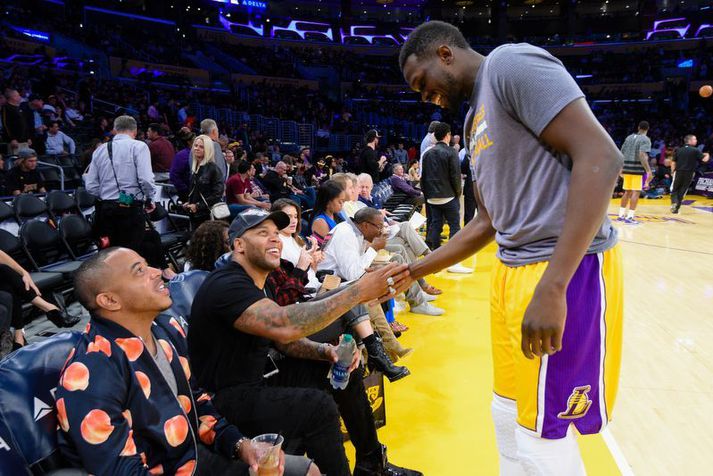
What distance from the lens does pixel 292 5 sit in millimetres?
35375

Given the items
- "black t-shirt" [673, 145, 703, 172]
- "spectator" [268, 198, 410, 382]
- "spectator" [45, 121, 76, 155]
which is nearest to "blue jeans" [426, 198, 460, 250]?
"spectator" [268, 198, 410, 382]

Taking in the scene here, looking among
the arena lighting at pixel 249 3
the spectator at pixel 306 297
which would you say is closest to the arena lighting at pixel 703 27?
the arena lighting at pixel 249 3

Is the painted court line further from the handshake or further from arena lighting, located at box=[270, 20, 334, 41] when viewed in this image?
arena lighting, located at box=[270, 20, 334, 41]

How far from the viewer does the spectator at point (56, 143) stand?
848 cm

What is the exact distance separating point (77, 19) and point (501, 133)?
26.2m

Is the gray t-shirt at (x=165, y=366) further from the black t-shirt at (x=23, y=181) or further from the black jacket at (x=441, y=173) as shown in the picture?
the black t-shirt at (x=23, y=181)

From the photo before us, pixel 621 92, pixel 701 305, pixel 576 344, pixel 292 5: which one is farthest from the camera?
pixel 292 5

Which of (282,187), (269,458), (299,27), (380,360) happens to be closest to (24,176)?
(282,187)

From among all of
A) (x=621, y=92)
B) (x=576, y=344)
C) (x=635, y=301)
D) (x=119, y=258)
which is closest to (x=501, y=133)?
(x=576, y=344)

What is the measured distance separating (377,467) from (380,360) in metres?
0.77

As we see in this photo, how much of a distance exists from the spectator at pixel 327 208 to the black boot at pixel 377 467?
2246 mm

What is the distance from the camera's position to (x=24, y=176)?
6.09m

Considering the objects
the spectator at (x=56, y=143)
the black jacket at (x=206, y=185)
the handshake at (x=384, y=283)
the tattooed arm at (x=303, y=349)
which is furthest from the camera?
the spectator at (x=56, y=143)

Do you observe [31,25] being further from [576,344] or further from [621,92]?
[621,92]
